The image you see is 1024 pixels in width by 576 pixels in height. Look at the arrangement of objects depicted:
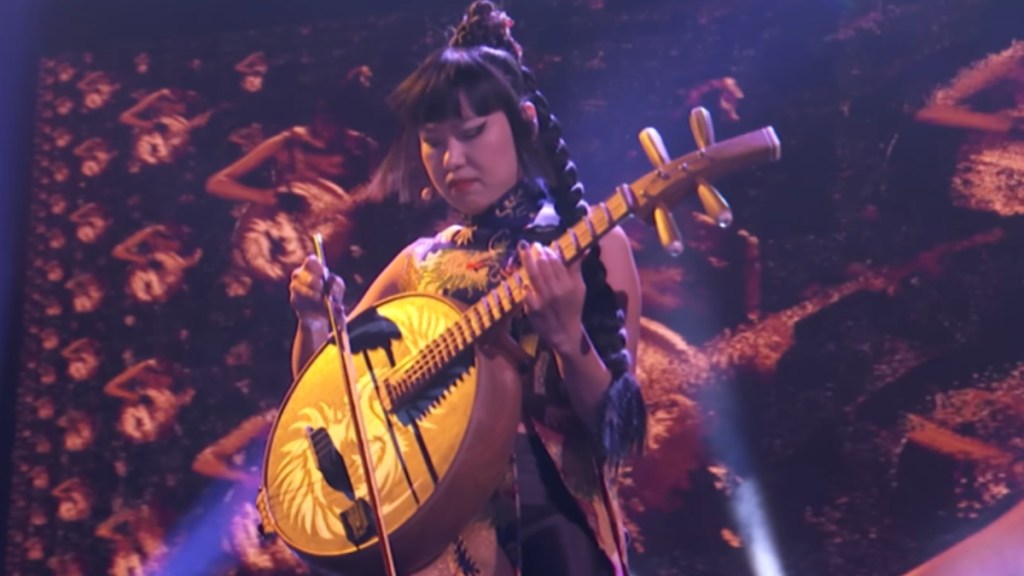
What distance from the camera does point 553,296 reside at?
1.28m

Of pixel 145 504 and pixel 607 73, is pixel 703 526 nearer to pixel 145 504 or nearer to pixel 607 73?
pixel 607 73

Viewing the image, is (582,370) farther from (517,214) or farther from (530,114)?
(530,114)

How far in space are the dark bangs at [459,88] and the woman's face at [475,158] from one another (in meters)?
0.01

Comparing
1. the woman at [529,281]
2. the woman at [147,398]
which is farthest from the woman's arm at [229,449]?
the woman at [529,281]

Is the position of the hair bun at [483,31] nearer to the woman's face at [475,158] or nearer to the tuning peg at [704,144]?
the woman's face at [475,158]

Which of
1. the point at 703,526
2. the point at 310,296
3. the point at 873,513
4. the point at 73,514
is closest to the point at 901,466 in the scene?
the point at 873,513

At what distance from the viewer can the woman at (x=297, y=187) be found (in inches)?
96.2

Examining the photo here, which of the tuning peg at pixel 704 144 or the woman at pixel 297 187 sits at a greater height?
the woman at pixel 297 187

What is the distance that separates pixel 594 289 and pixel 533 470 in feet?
0.80

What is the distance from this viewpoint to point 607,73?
7.72 feet

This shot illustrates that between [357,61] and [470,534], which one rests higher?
[357,61]

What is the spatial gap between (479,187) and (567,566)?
0.51 meters

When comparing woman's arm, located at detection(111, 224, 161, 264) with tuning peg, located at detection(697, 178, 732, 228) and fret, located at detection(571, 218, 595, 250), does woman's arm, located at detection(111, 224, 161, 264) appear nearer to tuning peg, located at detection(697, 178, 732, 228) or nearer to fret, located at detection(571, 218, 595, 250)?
fret, located at detection(571, 218, 595, 250)

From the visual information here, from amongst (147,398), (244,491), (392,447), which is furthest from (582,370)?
(147,398)
